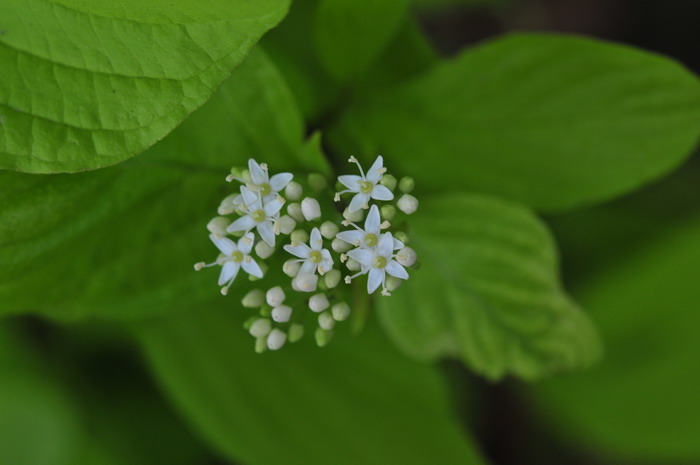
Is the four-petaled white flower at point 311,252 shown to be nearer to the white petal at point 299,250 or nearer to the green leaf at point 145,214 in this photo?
the white petal at point 299,250

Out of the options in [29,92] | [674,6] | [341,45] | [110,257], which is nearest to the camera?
[29,92]

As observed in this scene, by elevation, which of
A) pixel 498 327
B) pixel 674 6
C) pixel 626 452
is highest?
pixel 498 327

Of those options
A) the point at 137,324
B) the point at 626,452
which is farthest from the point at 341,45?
the point at 626,452

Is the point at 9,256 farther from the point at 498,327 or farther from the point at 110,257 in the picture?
the point at 498,327

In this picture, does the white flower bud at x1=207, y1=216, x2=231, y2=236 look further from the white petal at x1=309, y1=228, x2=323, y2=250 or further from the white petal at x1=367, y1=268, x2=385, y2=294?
the white petal at x1=367, y1=268, x2=385, y2=294

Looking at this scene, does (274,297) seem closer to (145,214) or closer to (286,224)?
(286,224)

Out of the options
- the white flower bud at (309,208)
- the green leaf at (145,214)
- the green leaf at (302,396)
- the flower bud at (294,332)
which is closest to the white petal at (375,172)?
the white flower bud at (309,208)

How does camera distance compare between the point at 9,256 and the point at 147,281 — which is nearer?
the point at 9,256
